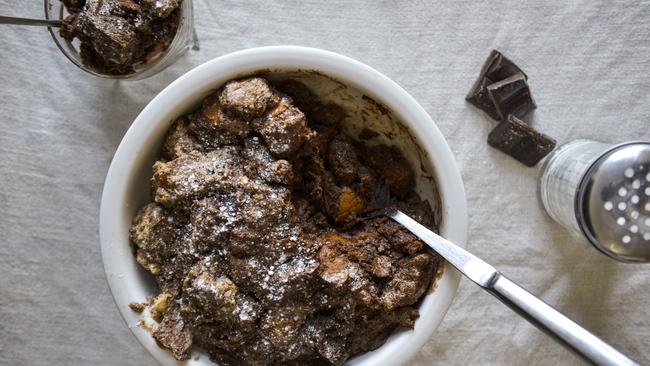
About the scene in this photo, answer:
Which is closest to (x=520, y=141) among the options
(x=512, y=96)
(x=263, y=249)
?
(x=512, y=96)

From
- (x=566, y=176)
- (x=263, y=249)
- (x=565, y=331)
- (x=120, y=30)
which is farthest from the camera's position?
(x=566, y=176)

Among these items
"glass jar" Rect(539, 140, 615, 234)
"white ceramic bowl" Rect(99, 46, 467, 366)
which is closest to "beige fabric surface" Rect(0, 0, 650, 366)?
"glass jar" Rect(539, 140, 615, 234)

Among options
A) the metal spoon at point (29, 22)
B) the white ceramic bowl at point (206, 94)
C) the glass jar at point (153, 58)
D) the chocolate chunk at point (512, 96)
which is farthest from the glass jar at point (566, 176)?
the metal spoon at point (29, 22)

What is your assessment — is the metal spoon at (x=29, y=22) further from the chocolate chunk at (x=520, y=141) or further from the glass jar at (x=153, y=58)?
the chocolate chunk at (x=520, y=141)

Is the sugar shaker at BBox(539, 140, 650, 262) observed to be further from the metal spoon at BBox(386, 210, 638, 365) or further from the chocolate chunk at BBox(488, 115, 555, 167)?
the metal spoon at BBox(386, 210, 638, 365)

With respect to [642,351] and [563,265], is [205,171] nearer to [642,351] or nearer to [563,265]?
[563,265]

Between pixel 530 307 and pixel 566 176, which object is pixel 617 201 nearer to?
pixel 566 176
